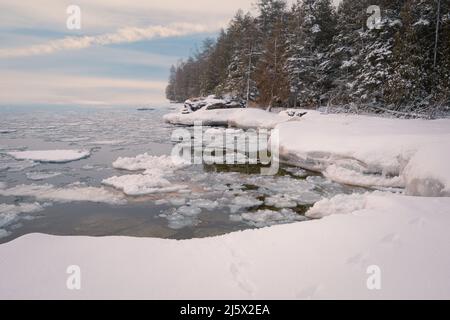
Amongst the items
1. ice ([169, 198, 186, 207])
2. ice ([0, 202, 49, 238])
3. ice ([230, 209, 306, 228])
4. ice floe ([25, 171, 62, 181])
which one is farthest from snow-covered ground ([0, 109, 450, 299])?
ice floe ([25, 171, 62, 181])

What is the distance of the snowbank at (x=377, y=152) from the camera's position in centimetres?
736

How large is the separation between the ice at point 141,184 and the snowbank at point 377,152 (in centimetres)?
530

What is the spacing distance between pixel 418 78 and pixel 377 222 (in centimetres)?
1790

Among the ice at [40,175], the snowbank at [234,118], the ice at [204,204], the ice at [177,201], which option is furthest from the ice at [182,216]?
the snowbank at [234,118]

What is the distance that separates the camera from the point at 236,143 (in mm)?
18203

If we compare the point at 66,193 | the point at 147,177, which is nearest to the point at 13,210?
the point at 66,193

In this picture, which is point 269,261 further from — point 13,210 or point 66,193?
point 66,193

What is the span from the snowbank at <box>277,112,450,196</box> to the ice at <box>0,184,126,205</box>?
697 cm

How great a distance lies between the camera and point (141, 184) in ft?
30.9

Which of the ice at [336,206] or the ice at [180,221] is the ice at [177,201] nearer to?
the ice at [180,221]

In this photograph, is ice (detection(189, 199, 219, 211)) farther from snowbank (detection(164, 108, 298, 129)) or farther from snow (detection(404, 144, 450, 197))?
snowbank (detection(164, 108, 298, 129))

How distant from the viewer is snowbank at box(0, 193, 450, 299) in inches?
124
